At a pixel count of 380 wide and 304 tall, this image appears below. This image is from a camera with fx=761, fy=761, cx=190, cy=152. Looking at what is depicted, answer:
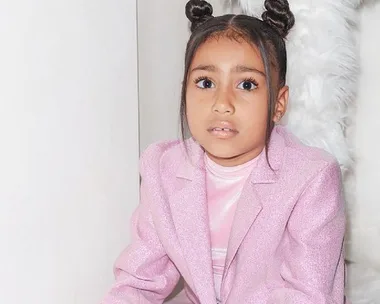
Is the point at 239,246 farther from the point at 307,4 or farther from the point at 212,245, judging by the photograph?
the point at 307,4

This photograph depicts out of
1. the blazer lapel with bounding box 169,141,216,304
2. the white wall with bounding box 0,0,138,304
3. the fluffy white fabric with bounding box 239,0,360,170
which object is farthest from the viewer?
the fluffy white fabric with bounding box 239,0,360,170

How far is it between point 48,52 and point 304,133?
1.56ft

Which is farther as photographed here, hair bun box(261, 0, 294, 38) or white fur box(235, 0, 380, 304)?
white fur box(235, 0, 380, 304)

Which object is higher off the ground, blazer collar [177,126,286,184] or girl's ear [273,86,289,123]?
girl's ear [273,86,289,123]

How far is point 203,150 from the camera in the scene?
121cm

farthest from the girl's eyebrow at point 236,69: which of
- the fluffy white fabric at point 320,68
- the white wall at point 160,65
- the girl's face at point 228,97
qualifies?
the white wall at point 160,65

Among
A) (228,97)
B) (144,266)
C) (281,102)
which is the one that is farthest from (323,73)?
(144,266)

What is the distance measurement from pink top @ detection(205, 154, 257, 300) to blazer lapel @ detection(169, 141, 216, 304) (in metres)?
0.02

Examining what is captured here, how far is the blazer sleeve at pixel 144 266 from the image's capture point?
1.17 meters

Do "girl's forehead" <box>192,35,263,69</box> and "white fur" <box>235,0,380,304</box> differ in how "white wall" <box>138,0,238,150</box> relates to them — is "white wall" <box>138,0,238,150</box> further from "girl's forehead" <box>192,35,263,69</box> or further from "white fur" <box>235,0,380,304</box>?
"girl's forehead" <box>192,35,263,69</box>

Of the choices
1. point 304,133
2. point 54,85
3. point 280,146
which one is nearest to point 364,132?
point 304,133

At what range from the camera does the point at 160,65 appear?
1.49 meters

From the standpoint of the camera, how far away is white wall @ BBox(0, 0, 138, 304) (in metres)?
1.04

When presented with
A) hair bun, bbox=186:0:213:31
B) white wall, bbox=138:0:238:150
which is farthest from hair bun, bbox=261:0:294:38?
white wall, bbox=138:0:238:150
